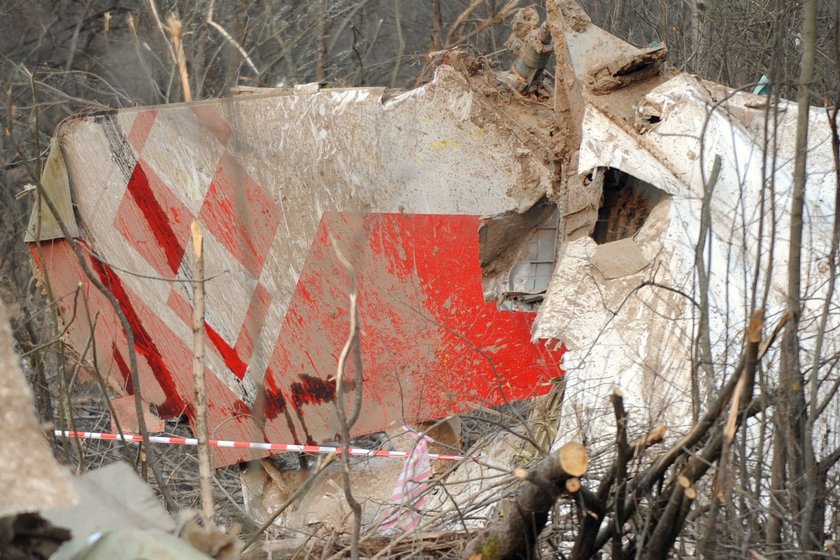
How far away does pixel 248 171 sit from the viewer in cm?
397

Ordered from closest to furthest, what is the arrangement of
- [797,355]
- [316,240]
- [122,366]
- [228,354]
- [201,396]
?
[201,396]
[797,355]
[316,240]
[228,354]
[122,366]

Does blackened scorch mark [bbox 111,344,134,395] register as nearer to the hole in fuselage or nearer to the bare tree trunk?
the hole in fuselage

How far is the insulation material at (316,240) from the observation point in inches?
144

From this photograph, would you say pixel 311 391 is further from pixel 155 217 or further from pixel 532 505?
pixel 532 505

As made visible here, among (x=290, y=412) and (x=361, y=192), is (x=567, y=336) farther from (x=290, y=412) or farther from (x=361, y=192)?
(x=290, y=412)

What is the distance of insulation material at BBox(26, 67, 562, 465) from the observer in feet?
12.0

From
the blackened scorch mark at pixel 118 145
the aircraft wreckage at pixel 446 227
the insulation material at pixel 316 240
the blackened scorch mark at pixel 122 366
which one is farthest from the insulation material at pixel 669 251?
the blackened scorch mark at pixel 122 366

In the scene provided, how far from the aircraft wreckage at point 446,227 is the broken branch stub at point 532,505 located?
2.26 feet

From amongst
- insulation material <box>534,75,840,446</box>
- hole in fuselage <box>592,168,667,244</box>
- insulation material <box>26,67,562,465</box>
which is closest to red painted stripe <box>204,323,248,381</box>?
insulation material <box>26,67,562,465</box>

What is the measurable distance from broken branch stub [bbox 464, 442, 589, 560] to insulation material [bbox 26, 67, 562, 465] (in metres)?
1.26

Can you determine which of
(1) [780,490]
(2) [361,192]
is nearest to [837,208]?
(1) [780,490]

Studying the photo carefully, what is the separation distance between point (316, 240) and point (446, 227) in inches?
21.4

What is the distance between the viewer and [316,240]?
3.89 m

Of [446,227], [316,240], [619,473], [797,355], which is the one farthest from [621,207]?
[619,473]
